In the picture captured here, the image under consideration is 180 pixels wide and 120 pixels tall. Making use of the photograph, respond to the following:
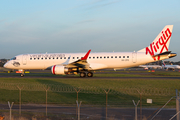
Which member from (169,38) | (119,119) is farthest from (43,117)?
(169,38)

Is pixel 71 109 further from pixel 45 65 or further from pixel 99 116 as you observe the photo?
pixel 45 65

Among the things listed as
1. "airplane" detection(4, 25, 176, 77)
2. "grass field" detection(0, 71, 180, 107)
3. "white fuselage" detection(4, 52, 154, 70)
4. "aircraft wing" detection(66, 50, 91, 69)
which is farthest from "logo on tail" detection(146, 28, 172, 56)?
"grass field" detection(0, 71, 180, 107)

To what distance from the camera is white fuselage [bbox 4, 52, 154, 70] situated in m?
28.4

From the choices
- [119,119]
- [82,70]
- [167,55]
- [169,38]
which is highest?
[169,38]

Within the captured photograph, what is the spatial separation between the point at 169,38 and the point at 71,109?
917 inches

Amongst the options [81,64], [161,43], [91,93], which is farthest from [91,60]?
[91,93]

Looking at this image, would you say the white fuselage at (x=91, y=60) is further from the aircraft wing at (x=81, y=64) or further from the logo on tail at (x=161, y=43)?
the logo on tail at (x=161, y=43)

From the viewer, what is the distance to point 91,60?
1156 inches

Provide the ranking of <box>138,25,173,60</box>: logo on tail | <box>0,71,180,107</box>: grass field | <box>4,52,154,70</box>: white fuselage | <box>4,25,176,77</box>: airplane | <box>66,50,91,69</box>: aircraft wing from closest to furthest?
<box>0,71,180,107</box>: grass field, <box>66,50,91,69</box>: aircraft wing, <box>4,25,176,77</box>: airplane, <box>4,52,154,70</box>: white fuselage, <box>138,25,173,60</box>: logo on tail

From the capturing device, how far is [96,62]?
1150 inches

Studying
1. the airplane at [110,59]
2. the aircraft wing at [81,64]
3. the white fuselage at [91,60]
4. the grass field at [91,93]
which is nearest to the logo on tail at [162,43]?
the airplane at [110,59]

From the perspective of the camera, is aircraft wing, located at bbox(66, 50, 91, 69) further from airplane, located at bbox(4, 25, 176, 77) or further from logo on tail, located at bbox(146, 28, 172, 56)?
logo on tail, located at bbox(146, 28, 172, 56)

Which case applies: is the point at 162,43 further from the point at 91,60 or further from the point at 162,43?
the point at 91,60

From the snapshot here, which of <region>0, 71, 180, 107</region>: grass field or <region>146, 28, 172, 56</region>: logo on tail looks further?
<region>146, 28, 172, 56</region>: logo on tail
